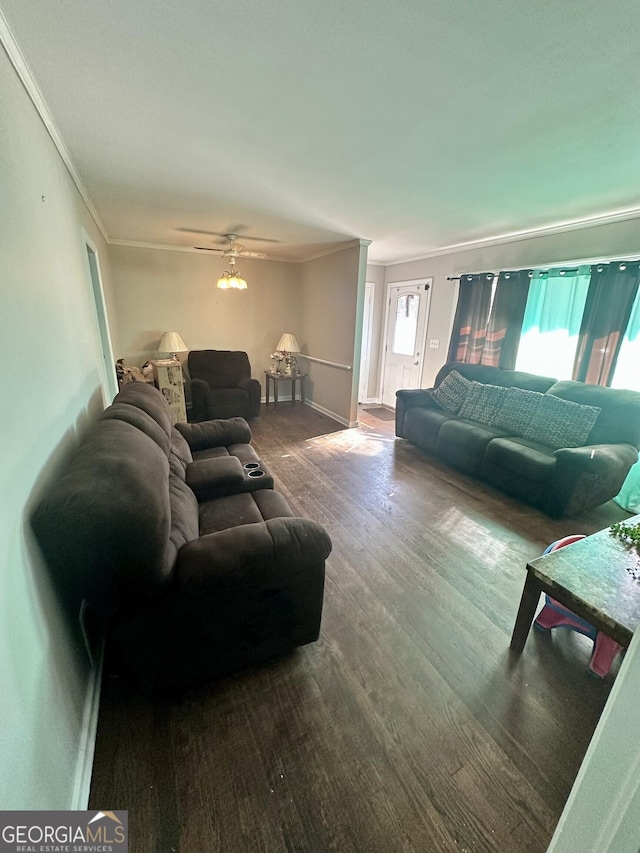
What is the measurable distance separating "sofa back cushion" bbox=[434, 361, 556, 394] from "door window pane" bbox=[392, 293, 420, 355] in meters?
1.14

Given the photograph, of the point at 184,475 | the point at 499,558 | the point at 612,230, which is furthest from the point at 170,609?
the point at 612,230

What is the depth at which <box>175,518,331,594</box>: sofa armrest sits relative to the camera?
123 cm

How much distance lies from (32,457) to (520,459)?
10.5ft

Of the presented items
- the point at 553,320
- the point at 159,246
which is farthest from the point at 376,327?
the point at 159,246

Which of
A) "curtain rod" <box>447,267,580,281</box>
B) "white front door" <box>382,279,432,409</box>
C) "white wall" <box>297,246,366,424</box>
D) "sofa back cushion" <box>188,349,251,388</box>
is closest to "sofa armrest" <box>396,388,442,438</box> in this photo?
"white wall" <box>297,246,366,424</box>

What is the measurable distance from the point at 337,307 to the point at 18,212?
12.8 ft

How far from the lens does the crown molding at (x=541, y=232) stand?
2.95 metres

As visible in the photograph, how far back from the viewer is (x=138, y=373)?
4.44 m

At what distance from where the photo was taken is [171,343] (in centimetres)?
489

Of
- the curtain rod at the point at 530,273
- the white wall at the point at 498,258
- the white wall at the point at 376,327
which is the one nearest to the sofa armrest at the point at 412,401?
the white wall at the point at 498,258

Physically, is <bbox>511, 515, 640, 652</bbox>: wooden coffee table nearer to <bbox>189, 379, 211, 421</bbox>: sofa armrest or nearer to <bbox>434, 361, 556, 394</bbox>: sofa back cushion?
<bbox>434, 361, 556, 394</bbox>: sofa back cushion

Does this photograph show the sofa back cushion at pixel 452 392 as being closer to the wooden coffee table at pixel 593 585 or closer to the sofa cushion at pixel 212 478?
the wooden coffee table at pixel 593 585

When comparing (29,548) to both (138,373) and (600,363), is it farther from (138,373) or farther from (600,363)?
(600,363)

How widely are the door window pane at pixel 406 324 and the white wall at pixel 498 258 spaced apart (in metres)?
0.31
